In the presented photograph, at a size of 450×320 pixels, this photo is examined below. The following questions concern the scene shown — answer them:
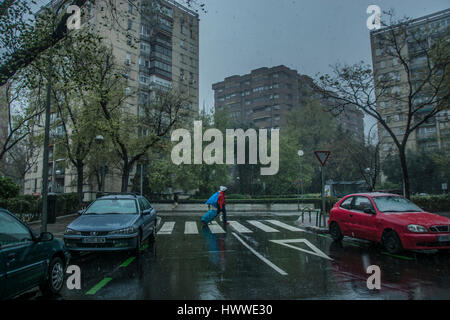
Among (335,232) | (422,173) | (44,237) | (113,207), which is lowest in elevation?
(335,232)

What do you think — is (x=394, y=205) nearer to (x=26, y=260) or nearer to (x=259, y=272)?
(x=259, y=272)

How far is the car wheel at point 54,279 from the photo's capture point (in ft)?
16.5

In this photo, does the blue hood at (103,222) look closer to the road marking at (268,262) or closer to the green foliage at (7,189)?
the road marking at (268,262)

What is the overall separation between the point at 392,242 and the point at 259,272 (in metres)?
3.96

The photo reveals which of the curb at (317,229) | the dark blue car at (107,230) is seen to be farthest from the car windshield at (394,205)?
the dark blue car at (107,230)

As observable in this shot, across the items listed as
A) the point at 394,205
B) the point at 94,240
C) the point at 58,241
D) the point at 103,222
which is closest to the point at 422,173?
the point at 394,205

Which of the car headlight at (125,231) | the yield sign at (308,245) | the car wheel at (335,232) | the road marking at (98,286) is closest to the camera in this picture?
the road marking at (98,286)

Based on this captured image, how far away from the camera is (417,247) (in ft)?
24.9

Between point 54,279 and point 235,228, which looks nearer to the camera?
point 54,279

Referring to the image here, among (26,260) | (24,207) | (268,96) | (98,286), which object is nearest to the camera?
(26,260)

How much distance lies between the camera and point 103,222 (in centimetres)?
784

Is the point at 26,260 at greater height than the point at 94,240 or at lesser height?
greater

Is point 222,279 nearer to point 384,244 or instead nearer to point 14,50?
point 384,244
